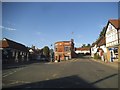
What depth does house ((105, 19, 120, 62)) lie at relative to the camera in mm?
42500

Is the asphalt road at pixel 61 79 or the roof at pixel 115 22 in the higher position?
the roof at pixel 115 22

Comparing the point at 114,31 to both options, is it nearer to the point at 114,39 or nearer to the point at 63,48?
the point at 114,39

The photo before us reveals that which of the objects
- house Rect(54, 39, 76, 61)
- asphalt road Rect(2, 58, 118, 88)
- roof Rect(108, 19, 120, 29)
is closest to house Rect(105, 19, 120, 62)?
roof Rect(108, 19, 120, 29)

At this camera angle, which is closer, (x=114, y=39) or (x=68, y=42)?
(x=114, y=39)

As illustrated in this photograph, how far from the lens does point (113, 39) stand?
45062mm

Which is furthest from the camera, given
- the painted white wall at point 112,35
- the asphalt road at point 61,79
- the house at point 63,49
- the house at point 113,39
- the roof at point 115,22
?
the house at point 63,49

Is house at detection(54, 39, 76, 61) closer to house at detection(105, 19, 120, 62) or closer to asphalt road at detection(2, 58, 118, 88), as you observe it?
house at detection(105, 19, 120, 62)

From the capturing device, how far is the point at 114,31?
44906mm

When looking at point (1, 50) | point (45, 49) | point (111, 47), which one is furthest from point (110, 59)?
point (45, 49)

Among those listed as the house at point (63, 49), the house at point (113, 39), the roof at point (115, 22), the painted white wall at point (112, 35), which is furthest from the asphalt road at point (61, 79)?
the house at point (63, 49)

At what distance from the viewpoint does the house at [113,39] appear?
42.5 metres

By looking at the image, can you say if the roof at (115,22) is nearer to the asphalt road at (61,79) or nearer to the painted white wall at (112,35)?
the painted white wall at (112,35)

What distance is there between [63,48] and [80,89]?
9495cm

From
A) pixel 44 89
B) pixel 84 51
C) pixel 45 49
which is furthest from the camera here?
pixel 84 51
